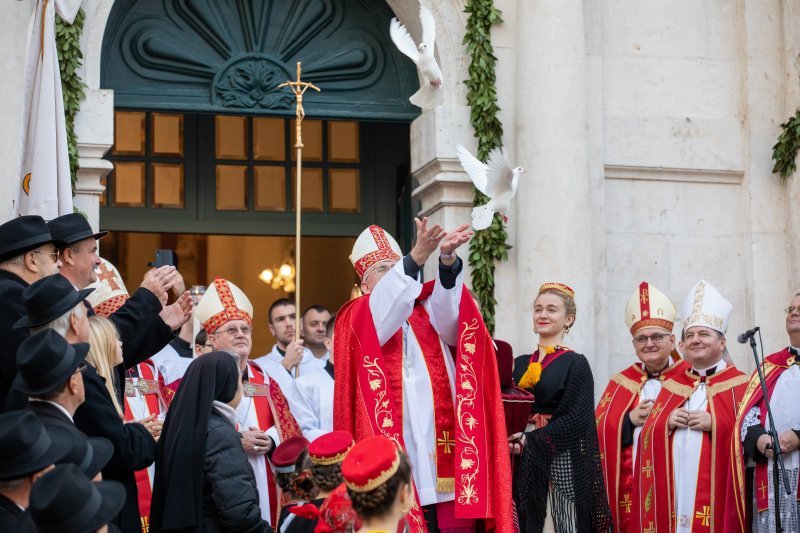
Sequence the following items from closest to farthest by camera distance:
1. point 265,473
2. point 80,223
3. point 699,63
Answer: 1. point 80,223
2. point 265,473
3. point 699,63

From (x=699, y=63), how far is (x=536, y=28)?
1.51 meters

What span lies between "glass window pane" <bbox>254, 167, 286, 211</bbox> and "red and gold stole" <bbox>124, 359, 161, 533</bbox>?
4.74 meters

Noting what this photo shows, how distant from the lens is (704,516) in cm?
909

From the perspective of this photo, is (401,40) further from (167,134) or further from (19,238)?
(167,134)

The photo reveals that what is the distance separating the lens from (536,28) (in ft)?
35.1

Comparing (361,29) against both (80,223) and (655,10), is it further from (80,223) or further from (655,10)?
(80,223)

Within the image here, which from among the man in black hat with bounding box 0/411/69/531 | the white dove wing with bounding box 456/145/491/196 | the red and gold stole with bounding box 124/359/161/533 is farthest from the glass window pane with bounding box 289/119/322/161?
the man in black hat with bounding box 0/411/69/531

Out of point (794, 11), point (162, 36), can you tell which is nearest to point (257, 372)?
point (162, 36)

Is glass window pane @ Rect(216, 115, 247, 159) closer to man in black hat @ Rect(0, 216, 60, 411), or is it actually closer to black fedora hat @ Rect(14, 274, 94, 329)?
man in black hat @ Rect(0, 216, 60, 411)

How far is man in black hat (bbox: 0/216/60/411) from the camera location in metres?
6.07

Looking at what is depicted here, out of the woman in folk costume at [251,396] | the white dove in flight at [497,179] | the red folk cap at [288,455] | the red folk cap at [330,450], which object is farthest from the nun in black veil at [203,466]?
the white dove in flight at [497,179]

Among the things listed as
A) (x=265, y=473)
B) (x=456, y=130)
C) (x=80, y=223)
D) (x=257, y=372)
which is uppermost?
(x=456, y=130)

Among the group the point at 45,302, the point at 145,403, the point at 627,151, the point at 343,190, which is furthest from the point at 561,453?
the point at 343,190

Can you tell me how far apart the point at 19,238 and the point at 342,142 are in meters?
7.34
